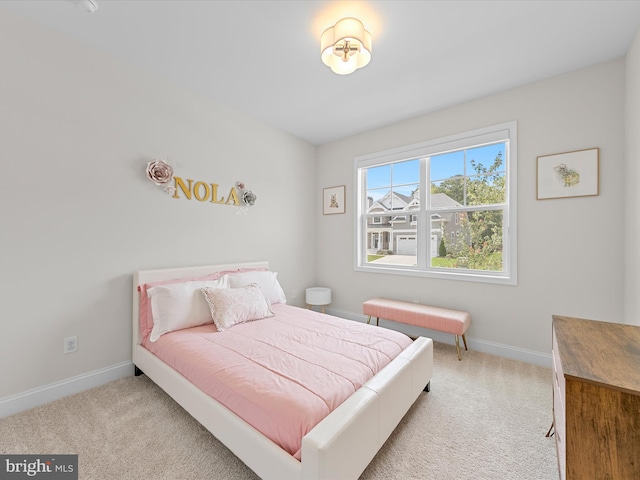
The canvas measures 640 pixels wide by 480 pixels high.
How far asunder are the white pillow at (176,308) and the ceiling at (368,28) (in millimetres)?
1925

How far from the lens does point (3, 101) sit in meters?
1.78

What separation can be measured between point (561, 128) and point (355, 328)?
2.58 meters

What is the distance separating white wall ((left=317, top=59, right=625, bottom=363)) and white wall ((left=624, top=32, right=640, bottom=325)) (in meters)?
0.11

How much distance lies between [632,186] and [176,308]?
11.9 ft

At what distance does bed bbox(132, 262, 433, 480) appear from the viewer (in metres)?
1.09

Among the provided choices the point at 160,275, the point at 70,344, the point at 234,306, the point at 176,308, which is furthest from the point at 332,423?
the point at 70,344

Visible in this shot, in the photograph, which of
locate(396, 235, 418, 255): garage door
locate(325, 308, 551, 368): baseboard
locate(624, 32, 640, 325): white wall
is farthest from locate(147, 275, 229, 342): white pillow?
locate(624, 32, 640, 325): white wall

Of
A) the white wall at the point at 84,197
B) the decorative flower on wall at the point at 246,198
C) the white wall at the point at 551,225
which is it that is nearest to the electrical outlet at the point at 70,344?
the white wall at the point at 84,197

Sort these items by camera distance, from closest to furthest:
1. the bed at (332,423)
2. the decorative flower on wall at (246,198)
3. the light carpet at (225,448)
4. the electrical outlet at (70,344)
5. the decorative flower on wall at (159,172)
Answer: the bed at (332,423)
the light carpet at (225,448)
the electrical outlet at (70,344)
the decorative flower on wall at (159,172)
the decorative flower on wall at (246,198)

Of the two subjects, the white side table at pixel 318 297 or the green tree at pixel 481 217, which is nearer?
the green tree at pixel 481 217

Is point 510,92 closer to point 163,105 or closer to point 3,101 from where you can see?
point 163,105

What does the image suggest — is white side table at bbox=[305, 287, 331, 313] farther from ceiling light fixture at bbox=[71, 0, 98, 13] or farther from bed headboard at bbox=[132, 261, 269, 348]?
ceiling light fixture at bbox=[71, 0, 98, 13]

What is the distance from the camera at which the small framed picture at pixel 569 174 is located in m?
2.30

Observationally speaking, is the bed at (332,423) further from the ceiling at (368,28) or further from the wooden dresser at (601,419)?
the ceiling at (368,28)
